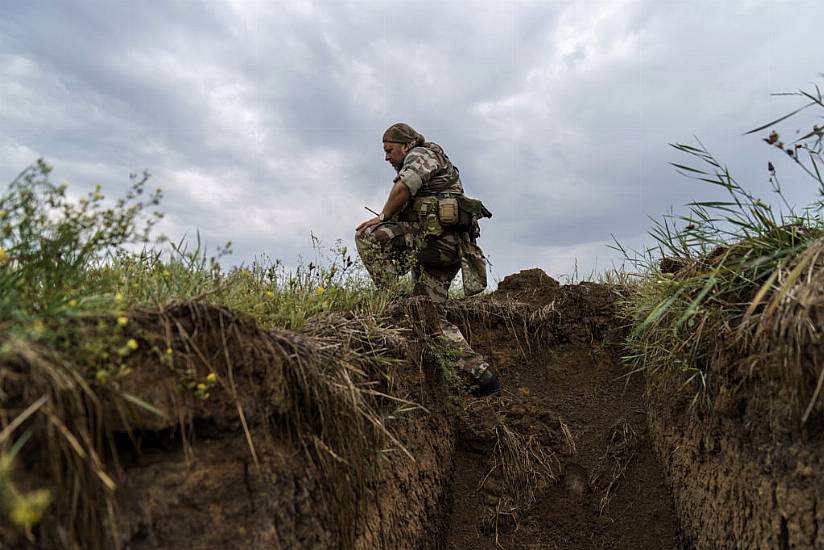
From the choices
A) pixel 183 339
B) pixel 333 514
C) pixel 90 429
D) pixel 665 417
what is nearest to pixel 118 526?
pixel 90 429

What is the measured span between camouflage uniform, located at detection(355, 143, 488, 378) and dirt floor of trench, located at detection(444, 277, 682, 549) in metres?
0.63

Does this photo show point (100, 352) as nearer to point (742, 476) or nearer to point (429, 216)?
point (742, 476)

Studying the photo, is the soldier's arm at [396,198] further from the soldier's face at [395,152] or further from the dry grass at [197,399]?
the dry grass at [197,399]

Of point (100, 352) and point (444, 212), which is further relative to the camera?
point (444, 212)

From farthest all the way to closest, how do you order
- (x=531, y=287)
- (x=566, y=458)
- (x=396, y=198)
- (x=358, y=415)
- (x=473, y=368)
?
(x=531, y=287) < (x=396, y=198) < (x=566, y=458) < (x=473, y=368) < (x=358, y=415)

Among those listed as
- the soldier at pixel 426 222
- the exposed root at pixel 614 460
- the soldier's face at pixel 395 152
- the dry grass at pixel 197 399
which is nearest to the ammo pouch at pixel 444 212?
the soldier at pixel 426 222

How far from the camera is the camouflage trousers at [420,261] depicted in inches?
170

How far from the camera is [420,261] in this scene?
215 inches

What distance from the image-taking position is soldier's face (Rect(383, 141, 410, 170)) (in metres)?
5.62

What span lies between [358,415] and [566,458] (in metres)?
2.47

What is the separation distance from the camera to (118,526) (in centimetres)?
170

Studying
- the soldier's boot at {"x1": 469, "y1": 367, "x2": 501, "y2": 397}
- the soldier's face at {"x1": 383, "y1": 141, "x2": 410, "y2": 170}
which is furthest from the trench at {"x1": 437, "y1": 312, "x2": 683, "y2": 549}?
the soldier's face at {"x1": 383, "y1": 141, "x2": 410, "y2": 170}

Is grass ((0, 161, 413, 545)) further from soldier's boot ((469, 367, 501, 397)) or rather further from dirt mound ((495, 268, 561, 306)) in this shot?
dirt mound ((495, 268, 561, 306))

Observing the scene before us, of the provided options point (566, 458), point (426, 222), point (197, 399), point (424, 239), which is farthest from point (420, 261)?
Result: point (197, 399)
